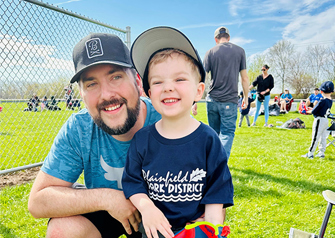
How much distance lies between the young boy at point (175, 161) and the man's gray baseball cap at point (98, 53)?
0.32 metres

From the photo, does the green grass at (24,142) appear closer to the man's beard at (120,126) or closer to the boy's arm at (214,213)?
the man's beard at (120,126)

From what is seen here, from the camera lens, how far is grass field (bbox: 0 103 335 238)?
259cm

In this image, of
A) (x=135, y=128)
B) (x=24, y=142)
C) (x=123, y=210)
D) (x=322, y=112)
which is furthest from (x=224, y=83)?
(x=24, y=142)

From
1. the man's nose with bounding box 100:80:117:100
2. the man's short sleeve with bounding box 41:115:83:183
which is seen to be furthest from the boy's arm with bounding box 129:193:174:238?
the man's nose with bounding box 100:80:117:100

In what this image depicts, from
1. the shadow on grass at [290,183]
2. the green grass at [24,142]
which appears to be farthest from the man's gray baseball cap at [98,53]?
the shadow on grass at [290,183]

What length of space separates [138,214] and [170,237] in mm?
326

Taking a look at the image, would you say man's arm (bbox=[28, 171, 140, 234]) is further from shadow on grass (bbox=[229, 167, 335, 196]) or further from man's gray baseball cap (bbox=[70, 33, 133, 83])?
shadow on grass (bbox=[229, 167, 335, 196])

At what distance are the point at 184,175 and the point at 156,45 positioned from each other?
830 millimetres

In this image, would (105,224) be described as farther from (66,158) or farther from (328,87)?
(328,87)

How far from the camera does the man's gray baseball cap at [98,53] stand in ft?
4.96

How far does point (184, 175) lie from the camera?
1259 millimetres

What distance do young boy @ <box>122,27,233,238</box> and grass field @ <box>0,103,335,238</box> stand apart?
158 cm

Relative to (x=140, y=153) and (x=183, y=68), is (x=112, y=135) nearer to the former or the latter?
(x=140, y=153)

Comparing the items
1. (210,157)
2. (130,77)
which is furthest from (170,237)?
(130,77)
